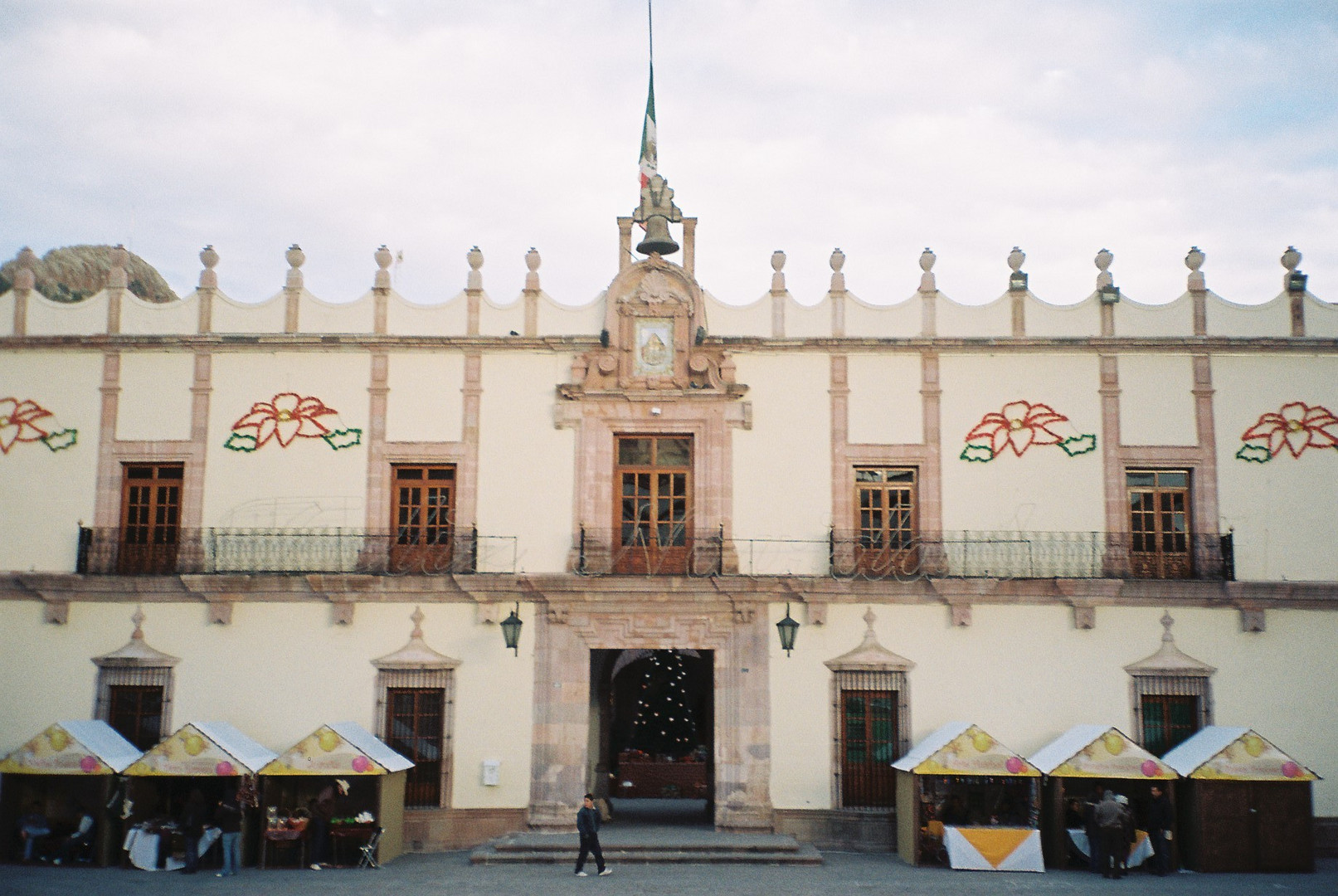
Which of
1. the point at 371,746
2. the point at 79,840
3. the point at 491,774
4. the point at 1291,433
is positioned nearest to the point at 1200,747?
the point at 1291,433

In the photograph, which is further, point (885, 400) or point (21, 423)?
point (21, 423)

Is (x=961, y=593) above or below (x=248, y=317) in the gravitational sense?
below

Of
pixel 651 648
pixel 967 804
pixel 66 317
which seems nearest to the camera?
pixel 967 804

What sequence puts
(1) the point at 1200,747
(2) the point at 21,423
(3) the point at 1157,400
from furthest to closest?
1. (2) the point at 21,423
2. (3) the point at 1157,400
3. (1) the point at 1200,747

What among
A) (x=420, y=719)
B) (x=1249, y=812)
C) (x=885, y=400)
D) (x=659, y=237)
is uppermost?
(x=659, y=237)

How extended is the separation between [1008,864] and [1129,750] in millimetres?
2371

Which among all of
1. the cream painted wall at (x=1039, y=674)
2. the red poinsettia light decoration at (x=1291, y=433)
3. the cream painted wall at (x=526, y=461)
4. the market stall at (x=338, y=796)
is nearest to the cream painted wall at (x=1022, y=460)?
the cream painted wall at (x=1039, y=674)

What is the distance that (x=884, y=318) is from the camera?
2000 cm

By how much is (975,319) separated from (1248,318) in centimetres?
435

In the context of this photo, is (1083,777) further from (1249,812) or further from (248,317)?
(248,317)

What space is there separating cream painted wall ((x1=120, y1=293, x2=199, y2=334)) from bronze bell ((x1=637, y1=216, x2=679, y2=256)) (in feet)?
24.5

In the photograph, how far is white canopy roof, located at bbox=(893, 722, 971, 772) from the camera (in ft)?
57.4

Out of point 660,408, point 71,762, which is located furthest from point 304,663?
point 660,408

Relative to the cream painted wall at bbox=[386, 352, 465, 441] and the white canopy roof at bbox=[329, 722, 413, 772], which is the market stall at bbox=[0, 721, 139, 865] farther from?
the cream painted wall at bbox=[386, 352, 465, 441]
